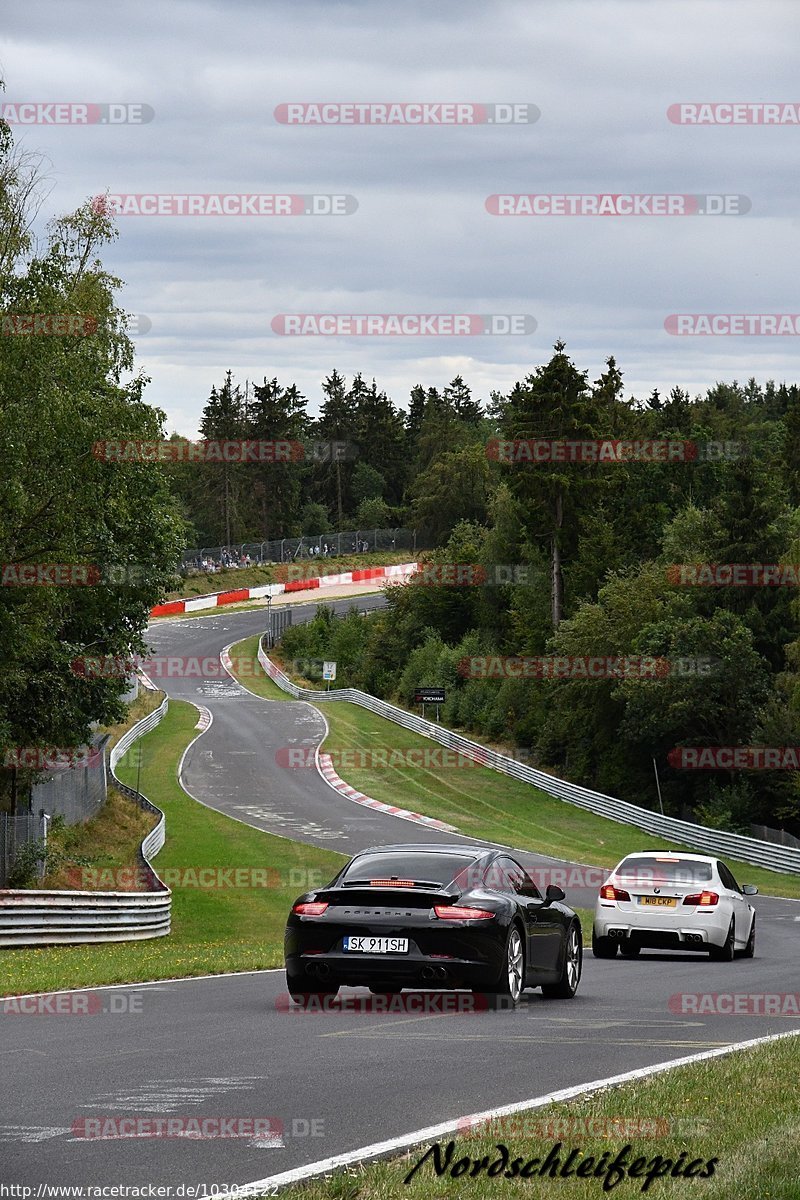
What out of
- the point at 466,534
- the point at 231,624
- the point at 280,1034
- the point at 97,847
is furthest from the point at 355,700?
the point at 280,1034

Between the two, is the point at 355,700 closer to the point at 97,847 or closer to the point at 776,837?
the point at 776,837

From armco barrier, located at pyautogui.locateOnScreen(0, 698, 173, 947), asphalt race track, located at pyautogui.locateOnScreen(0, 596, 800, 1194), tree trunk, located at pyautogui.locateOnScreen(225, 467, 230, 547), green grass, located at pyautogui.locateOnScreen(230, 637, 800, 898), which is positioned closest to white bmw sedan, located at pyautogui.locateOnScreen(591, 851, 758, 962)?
asphalt race track, located at pyautogui.locateOnScreen(0, 596, 800, 1194)

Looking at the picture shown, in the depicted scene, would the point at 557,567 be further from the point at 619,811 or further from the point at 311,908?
the point at 311,908

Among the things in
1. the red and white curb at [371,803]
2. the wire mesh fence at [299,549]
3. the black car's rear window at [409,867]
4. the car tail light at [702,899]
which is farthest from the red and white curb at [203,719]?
the black car's rear window at [409,867]

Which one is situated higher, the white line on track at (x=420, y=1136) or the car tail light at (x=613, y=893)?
the white line on track at (x=420, y=1136)

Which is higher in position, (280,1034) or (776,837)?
(280,1034)

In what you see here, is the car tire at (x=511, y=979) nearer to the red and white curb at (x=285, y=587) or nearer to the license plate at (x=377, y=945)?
the license plate at (x=377, y=945)

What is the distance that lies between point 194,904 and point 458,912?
22.5m

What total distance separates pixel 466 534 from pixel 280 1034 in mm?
90507

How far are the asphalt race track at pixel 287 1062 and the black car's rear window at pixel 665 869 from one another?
166 centimetres

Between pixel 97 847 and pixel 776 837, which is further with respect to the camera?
pixel 776 837

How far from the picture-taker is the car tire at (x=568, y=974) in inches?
562

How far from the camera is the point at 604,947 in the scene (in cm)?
2014

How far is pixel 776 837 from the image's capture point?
57.4 meters
